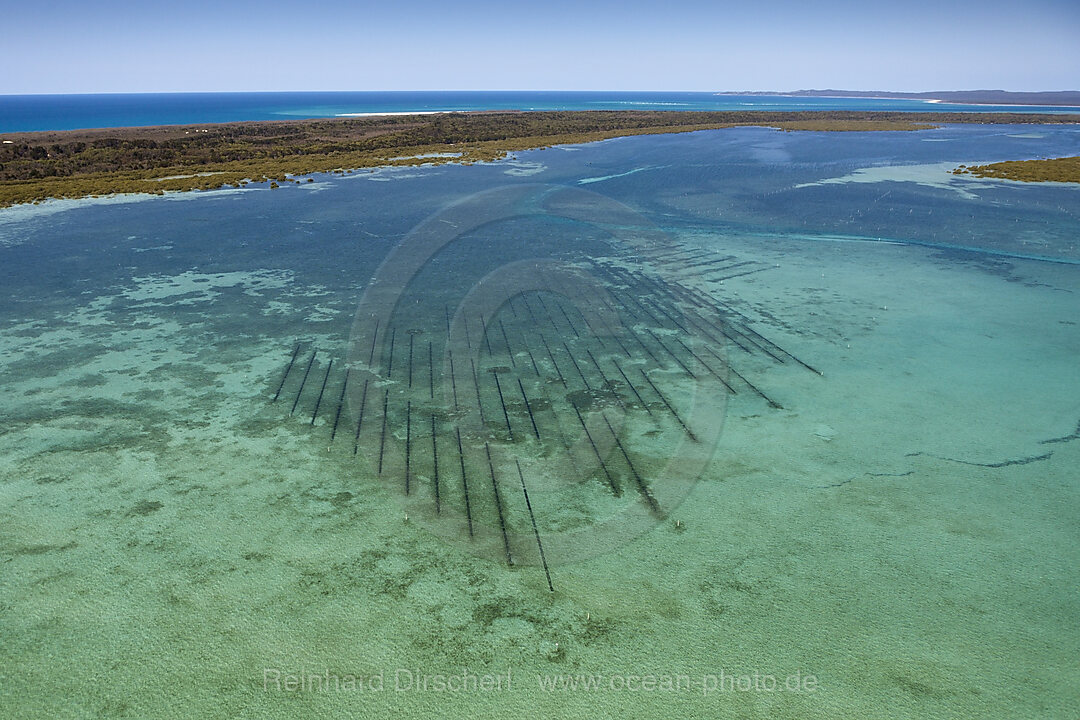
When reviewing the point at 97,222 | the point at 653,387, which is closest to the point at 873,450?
the point at 653,387

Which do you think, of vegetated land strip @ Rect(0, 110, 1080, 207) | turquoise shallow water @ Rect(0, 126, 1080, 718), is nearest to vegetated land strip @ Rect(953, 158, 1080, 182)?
turquoise shallow water @ Rect(0, 126, 1080, 718)

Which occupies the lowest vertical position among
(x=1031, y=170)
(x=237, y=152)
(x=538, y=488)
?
(x=538, y=488)

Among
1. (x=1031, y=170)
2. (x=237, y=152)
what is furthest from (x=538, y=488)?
(x=237, y=152)

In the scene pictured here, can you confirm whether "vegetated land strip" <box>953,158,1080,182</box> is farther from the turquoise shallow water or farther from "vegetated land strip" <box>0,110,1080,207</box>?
"vegetated land strip" <box>0,110,1080,207</box>

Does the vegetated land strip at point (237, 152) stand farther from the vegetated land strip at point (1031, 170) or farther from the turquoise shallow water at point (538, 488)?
the vegetated land strip at point (1031, 170)

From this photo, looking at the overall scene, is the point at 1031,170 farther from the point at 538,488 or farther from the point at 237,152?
the point at 237,152

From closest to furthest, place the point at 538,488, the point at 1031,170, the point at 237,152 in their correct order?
1. the point at 538,488
2. the point at 1031,170
3. the point at 237,152

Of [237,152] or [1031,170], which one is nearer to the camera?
[1031,170]

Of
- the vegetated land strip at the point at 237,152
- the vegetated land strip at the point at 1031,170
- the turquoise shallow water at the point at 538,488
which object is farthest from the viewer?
the vegetated land strip at the point at 1031,170

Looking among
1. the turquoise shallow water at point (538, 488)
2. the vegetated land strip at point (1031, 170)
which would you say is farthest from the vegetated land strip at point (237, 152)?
the vegetated land strip at point (1031, 170)
